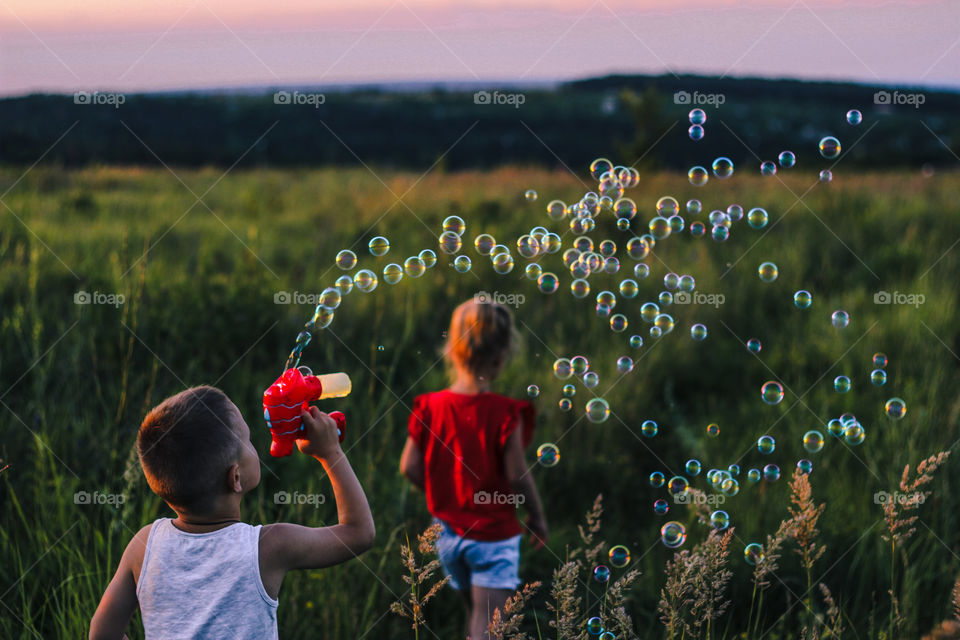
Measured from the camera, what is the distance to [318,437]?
176 centimetres

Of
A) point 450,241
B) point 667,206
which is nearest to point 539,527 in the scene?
point 450,241

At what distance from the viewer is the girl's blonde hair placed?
3.14 metres

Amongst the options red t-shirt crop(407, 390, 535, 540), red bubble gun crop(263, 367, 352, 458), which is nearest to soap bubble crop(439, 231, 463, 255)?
red t-shirt crop(407, 390, 535, 540)

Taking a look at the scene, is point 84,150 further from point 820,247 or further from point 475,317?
point 475,317

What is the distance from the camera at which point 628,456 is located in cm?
421

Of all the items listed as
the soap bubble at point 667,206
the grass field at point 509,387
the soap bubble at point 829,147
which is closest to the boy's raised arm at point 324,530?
the grass field at point 509,387

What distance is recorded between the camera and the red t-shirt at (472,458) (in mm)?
3041

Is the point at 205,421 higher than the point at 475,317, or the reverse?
the point at 475,317

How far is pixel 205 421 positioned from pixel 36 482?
2.03 m

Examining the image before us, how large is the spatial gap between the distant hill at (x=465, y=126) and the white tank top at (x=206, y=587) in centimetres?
2445

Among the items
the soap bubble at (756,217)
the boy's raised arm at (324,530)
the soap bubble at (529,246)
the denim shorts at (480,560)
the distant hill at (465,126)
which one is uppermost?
the distant hill at (465,126)

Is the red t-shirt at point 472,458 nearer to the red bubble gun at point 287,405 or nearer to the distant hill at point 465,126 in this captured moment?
the red bubble gun at point 287,405

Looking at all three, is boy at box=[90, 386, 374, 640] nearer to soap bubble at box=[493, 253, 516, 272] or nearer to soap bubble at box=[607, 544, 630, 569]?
soap bubble at box=[607, 544, 630, 569]

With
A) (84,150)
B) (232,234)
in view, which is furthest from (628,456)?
(84,150)
